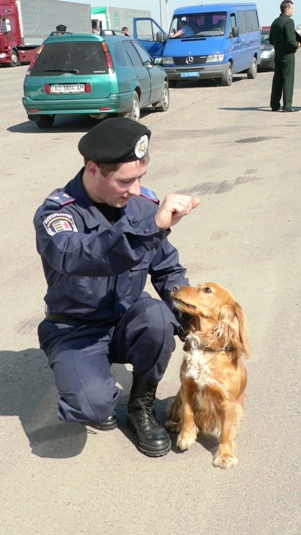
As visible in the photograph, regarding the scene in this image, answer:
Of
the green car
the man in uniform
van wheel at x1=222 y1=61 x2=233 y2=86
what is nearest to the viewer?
the man in uniform

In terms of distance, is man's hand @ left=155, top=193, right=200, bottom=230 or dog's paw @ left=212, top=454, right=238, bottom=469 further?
dog's paw @ left=212, top=454, right=238, bottom=469

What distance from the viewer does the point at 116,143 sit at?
290 cm

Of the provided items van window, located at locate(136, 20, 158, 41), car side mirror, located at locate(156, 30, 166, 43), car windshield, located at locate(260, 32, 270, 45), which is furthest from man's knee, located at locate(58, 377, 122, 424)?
car windshield, located at locate(260, 32, 270, 45)

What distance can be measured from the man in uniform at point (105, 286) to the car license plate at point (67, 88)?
956cm

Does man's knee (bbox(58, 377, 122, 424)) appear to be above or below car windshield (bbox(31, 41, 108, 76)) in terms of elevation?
above

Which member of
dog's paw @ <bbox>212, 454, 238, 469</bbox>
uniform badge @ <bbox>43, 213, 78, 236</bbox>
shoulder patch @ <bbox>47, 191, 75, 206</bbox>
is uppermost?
shoulder patch @ <bbox>47, 191, 75, 206</bbox>

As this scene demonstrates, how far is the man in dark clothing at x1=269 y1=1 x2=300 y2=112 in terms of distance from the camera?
14305mm

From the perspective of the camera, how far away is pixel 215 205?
7.88 meters

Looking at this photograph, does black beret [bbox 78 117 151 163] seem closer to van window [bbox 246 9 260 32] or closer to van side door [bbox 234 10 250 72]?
van side door [bbox 234 10 250 72]

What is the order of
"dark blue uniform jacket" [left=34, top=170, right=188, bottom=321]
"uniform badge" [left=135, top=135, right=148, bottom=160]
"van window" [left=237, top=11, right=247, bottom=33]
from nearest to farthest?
"dark blue uniform jacket" [left=34, top=170, right=188, bottom=321] < "uniform badge" [left=135, top=135, right=148, bottom=160] < "van window" [left=237, top=11, right=247, bottom=33]

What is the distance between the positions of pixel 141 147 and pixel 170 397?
1.58 meters

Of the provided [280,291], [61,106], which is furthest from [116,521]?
[61,106]

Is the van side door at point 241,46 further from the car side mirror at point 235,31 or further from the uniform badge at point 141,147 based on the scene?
the uniform badge at point 141,147

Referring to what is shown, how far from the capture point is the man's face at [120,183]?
2.93 m
